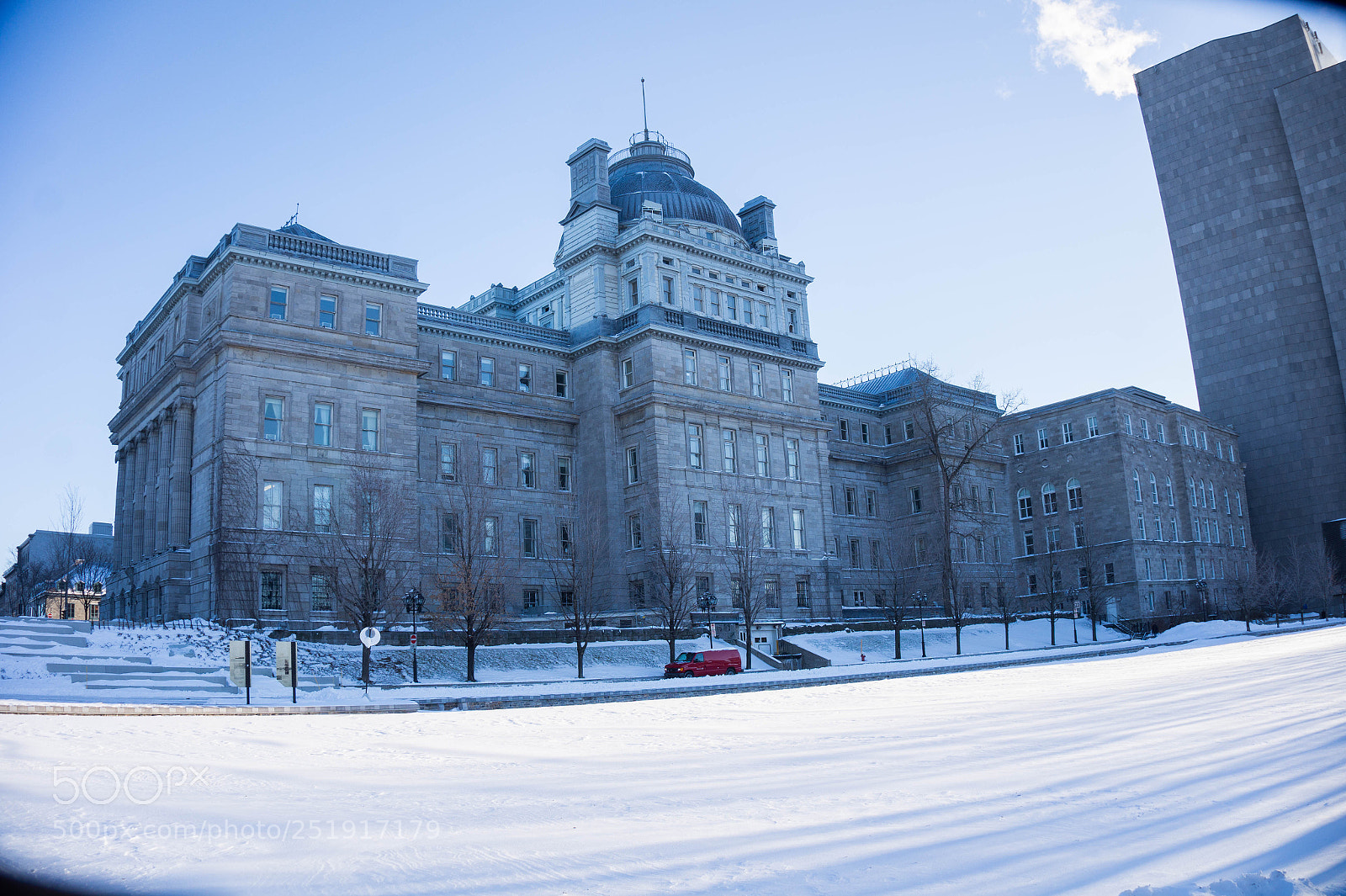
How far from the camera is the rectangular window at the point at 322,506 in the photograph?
42.5 m

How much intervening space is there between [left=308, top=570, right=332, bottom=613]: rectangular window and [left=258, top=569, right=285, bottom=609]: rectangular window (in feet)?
3.82

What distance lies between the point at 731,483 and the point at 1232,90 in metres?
80.9

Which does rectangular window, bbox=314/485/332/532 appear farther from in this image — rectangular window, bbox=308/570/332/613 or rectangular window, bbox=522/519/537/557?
rectangular window, bbox=522/519/537/557

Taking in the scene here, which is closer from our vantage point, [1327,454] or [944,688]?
[944,688]

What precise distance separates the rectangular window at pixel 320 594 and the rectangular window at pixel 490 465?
453 inches

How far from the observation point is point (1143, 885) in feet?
20.8

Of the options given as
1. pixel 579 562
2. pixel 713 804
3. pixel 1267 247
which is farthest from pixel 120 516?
pixel 1267 247

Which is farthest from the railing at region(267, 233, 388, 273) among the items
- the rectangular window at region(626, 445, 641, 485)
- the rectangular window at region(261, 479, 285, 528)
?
the rectangular window at region(626, 445, 641, 485)

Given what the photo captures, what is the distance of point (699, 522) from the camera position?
5281 centimetres

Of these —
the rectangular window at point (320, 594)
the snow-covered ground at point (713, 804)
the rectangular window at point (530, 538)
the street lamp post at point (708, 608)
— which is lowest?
the snow-covered ground at point (713, 804)

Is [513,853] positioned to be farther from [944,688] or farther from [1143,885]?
[944,688]

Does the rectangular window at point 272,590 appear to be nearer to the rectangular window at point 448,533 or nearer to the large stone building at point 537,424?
the large stone building at point 537,424

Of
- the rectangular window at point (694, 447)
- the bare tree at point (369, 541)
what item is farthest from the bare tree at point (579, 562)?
the bare tree at point (369, 541)

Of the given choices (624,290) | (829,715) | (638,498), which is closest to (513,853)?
(829,715)
